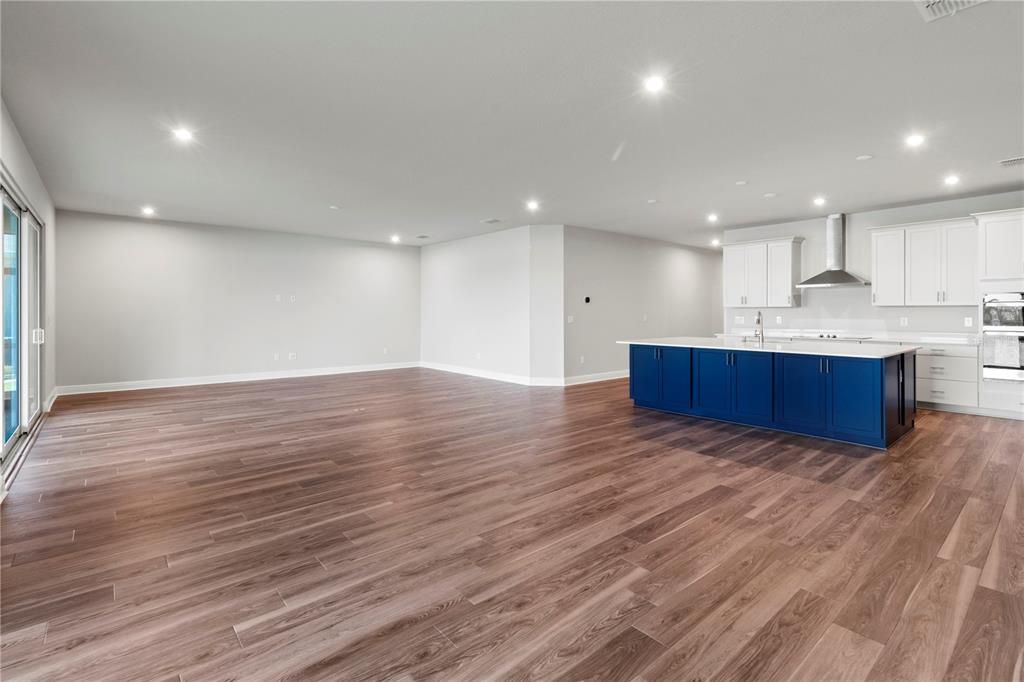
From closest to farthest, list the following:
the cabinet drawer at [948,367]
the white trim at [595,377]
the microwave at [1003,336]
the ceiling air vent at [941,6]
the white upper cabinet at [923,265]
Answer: the ceiling air vent at [941,6] → the microwave at [1003,336] → the cabinet drawer at [948,367] → the white upper cabinet at [923,265] → the white trim at [595,377]

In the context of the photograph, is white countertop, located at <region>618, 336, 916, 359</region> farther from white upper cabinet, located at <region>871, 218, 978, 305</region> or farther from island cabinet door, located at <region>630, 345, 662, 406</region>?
white upper cabinet, located at <region>871, 218, 978, 305</region>

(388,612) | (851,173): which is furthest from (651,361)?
(388,612)

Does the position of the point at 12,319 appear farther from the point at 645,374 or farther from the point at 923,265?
the point at 923,265

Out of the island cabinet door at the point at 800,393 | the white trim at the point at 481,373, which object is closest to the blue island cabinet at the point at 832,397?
the island cabinet door at the point at 800,393

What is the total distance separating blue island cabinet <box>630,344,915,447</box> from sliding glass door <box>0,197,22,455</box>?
6.54 metres

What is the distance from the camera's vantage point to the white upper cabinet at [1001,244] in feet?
17.9

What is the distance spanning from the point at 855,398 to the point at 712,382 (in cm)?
138

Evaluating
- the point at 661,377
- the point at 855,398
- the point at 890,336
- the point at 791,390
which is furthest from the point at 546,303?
the point at 890,336

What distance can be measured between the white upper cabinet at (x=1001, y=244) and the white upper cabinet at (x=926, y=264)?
211 millimetres

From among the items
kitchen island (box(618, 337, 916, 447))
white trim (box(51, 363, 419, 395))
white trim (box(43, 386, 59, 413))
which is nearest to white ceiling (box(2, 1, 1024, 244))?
kitchen island (box(618, 337, 916, 447))

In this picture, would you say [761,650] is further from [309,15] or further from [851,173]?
[851,173]

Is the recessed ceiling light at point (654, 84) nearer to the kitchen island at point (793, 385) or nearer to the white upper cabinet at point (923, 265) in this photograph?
the kitchen island at point (793, 385)

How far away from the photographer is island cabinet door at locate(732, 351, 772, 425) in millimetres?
5160

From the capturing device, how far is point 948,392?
6.03m
